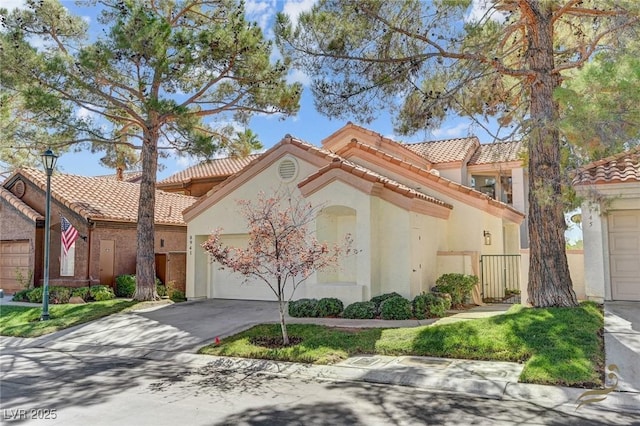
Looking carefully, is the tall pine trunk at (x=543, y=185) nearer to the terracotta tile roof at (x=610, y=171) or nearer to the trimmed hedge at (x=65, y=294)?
the terracotta tile roof at (x=610, y=171)

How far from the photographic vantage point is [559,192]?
40.4 feet

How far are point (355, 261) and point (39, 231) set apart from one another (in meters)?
15.1

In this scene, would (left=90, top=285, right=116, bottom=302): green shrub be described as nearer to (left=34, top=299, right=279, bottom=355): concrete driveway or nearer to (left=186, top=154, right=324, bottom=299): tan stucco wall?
(left=186, top=154, right=324, bottom=299): tan stucco wall

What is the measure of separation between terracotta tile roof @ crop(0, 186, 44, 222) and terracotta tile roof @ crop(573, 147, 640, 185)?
21765 millimetres

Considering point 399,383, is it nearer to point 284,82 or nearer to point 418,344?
point 418,344

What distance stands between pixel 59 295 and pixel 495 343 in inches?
654

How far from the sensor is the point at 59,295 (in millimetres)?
18797

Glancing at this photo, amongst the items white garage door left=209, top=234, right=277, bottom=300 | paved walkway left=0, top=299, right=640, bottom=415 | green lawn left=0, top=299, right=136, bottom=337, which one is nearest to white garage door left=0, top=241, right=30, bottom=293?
green lawn left=0, top=299, right=136, bottom=337

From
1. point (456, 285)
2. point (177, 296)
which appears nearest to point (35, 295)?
point (177, 296)

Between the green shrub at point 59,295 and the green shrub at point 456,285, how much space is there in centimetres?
1430

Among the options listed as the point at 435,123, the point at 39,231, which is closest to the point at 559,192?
the point at 435,123

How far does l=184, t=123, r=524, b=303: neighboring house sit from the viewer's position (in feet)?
50.2

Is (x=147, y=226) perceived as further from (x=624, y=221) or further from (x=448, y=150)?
(x=624, y=221)

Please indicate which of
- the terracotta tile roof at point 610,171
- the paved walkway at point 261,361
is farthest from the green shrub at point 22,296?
the terracotta tile roof at point 610,171
